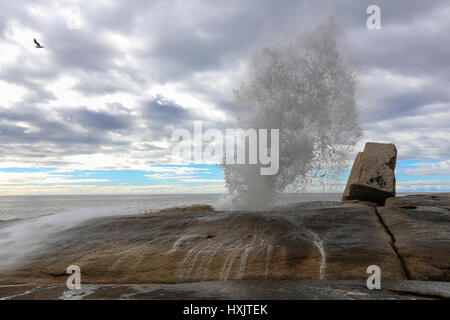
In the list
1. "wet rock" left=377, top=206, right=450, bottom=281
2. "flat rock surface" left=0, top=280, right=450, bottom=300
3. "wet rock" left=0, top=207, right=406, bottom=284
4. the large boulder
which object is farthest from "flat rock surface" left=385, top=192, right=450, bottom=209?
"flat rock surface" left=0, top=280, right=450, bottom=300

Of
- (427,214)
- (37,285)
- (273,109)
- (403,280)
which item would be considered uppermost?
(273,109)

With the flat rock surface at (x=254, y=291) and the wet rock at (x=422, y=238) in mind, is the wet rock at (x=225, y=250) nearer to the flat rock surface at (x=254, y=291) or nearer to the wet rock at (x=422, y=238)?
the wet rock at (x=422, y=238)

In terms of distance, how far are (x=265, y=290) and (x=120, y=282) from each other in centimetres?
326

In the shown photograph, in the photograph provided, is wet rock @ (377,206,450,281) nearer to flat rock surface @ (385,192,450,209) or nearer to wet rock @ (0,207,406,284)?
wet rock @ (0,207,406,284)

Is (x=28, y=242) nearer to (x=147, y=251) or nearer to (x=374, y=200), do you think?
(x=147, y=251)

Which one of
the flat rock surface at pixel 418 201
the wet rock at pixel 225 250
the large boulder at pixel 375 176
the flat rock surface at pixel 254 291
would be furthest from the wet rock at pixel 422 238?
the large boulder at pixel 375 176

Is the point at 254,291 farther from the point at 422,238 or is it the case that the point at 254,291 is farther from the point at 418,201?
the point at 418,201

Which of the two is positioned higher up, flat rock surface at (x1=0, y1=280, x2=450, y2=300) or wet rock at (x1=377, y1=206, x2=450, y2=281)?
wet rock at (x1=377, y1=206, x2=450, y2=281)

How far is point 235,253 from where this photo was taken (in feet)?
24.0

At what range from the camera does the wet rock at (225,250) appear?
21.9 feet

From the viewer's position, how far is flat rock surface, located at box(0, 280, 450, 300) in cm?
525

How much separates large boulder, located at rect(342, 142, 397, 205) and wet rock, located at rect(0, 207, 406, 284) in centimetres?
499
